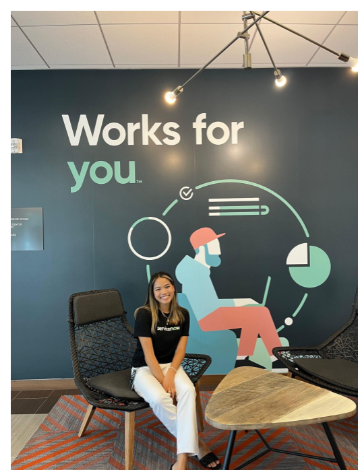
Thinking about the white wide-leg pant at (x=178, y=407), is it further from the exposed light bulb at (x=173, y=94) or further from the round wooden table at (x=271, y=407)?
the exposed light bulb at (x=173, y=94)

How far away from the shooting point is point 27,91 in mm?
3361

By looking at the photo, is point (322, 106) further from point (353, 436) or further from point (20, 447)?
point (20, 447)

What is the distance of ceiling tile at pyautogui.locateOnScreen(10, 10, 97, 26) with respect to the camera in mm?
2523

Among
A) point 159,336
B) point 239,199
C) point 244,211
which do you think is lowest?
point 159,336

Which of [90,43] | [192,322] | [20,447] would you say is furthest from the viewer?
[192,322]

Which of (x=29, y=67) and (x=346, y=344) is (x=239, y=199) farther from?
(x=29, y=67)

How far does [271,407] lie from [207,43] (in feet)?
9.06

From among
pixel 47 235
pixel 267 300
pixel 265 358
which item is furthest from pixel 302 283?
pixel 47 235

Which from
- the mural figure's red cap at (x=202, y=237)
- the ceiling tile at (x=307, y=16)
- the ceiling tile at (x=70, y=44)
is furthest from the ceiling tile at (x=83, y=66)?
the mural figure's red cap at (x=202, y=237)

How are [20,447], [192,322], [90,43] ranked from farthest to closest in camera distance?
[192,322] < [90,43] < [20,447]

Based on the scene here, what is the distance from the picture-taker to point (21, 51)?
304cm

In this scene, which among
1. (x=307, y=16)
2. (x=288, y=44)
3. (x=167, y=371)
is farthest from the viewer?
(x=288, y=44)

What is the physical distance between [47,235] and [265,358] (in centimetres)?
241

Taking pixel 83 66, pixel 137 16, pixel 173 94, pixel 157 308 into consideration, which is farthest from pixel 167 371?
pixel 83 66
